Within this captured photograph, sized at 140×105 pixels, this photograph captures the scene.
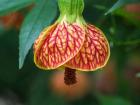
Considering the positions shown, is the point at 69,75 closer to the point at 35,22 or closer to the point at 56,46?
the point at 56,46

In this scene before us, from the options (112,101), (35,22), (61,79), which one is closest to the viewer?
(35,22)

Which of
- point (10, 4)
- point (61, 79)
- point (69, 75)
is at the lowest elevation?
point (61, 79)

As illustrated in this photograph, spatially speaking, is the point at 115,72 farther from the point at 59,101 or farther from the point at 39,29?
the point at 39,29

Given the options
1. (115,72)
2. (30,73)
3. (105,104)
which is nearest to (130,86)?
(115,72)

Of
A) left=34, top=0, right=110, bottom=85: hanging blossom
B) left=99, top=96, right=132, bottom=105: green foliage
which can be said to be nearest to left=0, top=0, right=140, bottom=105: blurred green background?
left=99, top=96, right=132, bottom=105: green foliage

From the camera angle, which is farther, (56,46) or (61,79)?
(61,79)

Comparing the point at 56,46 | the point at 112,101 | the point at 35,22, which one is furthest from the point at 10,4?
the point at 112,101
